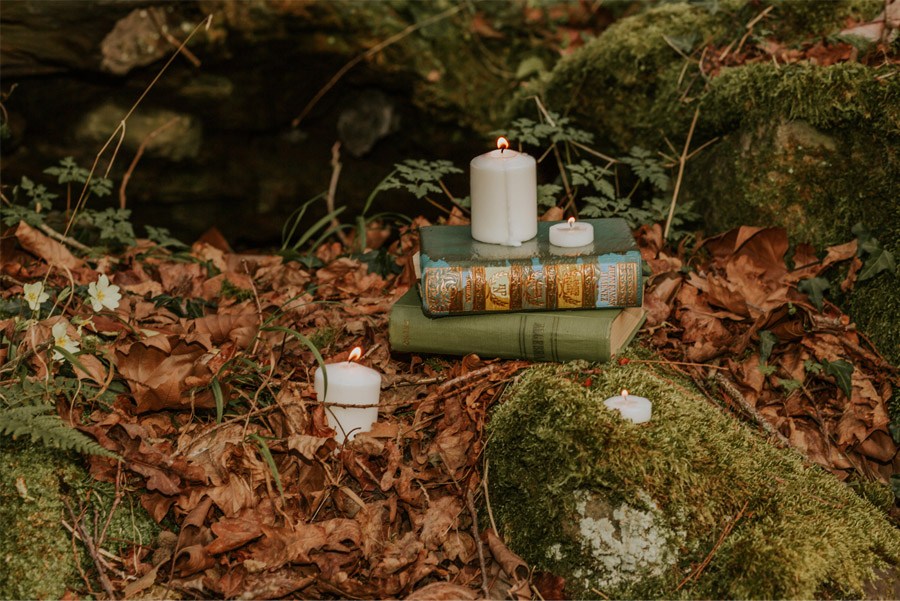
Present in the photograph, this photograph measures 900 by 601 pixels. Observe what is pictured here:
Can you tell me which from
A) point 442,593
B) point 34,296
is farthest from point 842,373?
point 34,296

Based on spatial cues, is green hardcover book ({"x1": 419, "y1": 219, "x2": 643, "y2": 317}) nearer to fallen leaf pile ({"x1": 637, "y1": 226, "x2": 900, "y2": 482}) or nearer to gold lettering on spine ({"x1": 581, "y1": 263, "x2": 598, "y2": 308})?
gold lettering on spine ({"x1": 581, "y1": 263, "x2": 598, "y2": 308})

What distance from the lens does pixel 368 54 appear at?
5.53m

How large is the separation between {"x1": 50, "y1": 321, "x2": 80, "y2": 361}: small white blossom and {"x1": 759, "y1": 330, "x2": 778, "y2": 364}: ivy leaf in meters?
2.32

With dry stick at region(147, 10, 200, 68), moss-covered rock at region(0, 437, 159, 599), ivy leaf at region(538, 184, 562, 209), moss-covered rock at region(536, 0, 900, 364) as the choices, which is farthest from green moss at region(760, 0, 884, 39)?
moss-covered rock at region(0, 437, 159, 599)

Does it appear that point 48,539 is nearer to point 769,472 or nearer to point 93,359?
point 93,359

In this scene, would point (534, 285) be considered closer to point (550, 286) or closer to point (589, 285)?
point (550, 286)

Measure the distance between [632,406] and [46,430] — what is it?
158cm

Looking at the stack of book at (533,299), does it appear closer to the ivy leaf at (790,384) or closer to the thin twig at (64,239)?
the ivy leaf at (790,384)

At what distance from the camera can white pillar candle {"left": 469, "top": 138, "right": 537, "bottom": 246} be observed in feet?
9.14

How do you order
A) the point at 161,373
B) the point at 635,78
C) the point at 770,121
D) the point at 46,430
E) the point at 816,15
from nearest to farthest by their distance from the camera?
1. the point at 46,430
2. the point at 161,373
3. the point at 770,121
4. the point at 816,15
5. the point at 635,78

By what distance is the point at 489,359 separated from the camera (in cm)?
284

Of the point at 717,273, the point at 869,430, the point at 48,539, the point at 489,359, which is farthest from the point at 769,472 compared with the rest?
the point at 48,539

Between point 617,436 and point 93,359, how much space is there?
163 cm

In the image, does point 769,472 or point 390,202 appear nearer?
point 769,472
